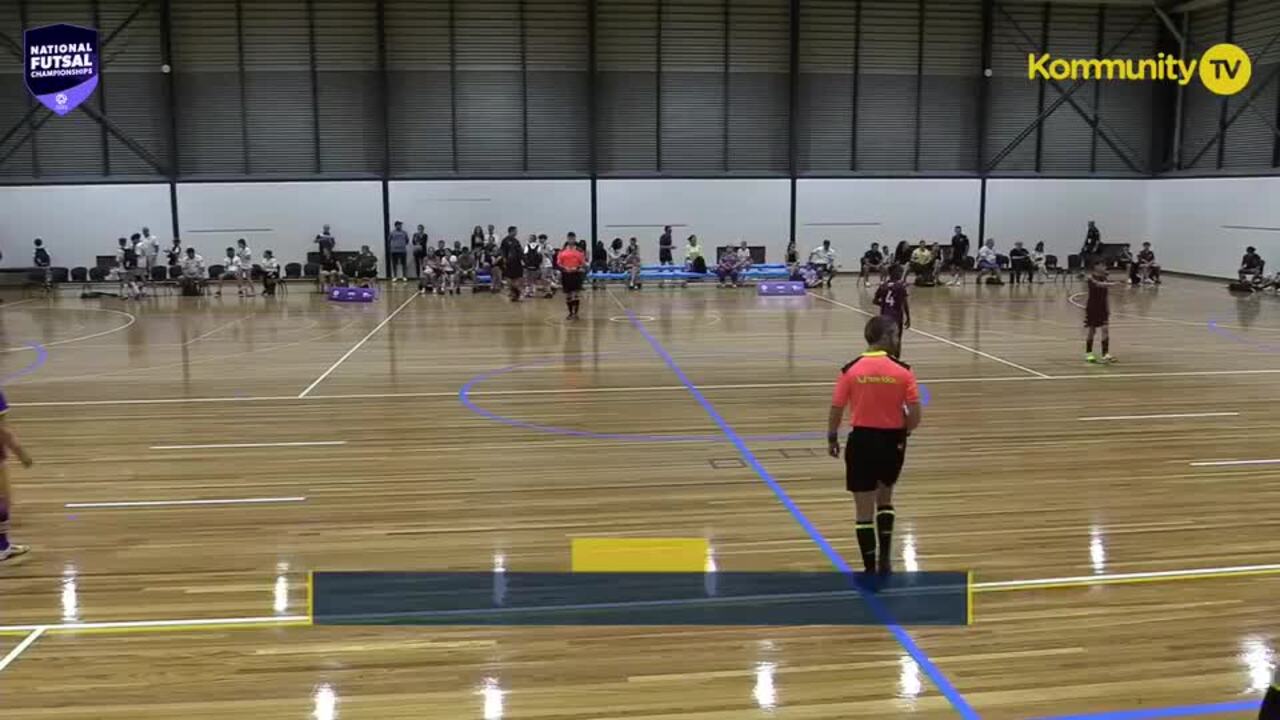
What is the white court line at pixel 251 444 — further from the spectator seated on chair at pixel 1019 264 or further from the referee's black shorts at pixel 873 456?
the spectator seated on chair at pixel 1019 264

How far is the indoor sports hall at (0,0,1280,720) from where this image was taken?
535 centimetres

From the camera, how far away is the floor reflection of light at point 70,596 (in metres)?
5.78

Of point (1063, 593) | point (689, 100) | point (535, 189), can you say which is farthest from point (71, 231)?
point (1063, 593)

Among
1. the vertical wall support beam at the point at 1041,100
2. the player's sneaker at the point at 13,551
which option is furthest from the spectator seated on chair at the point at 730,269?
the player's sneaker at the point at 13,551

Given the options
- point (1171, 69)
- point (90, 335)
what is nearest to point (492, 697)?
point (90, 335)

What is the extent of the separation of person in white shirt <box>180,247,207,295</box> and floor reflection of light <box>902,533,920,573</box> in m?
22.3

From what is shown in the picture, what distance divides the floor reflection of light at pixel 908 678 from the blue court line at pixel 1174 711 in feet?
1.96

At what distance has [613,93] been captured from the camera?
2931 centimetres

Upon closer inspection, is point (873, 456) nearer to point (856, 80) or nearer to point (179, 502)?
point (179, 502)

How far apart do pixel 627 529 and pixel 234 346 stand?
37.0 ft

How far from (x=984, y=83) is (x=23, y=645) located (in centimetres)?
3034

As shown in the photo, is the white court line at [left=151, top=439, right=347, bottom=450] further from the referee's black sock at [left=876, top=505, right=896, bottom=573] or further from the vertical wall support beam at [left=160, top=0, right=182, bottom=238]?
the vertical wall support beam at [left=160, top=0, right=182, bottom=238]

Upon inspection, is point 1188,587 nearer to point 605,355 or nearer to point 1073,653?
point 1073,653

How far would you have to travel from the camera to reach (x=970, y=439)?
396 inches
